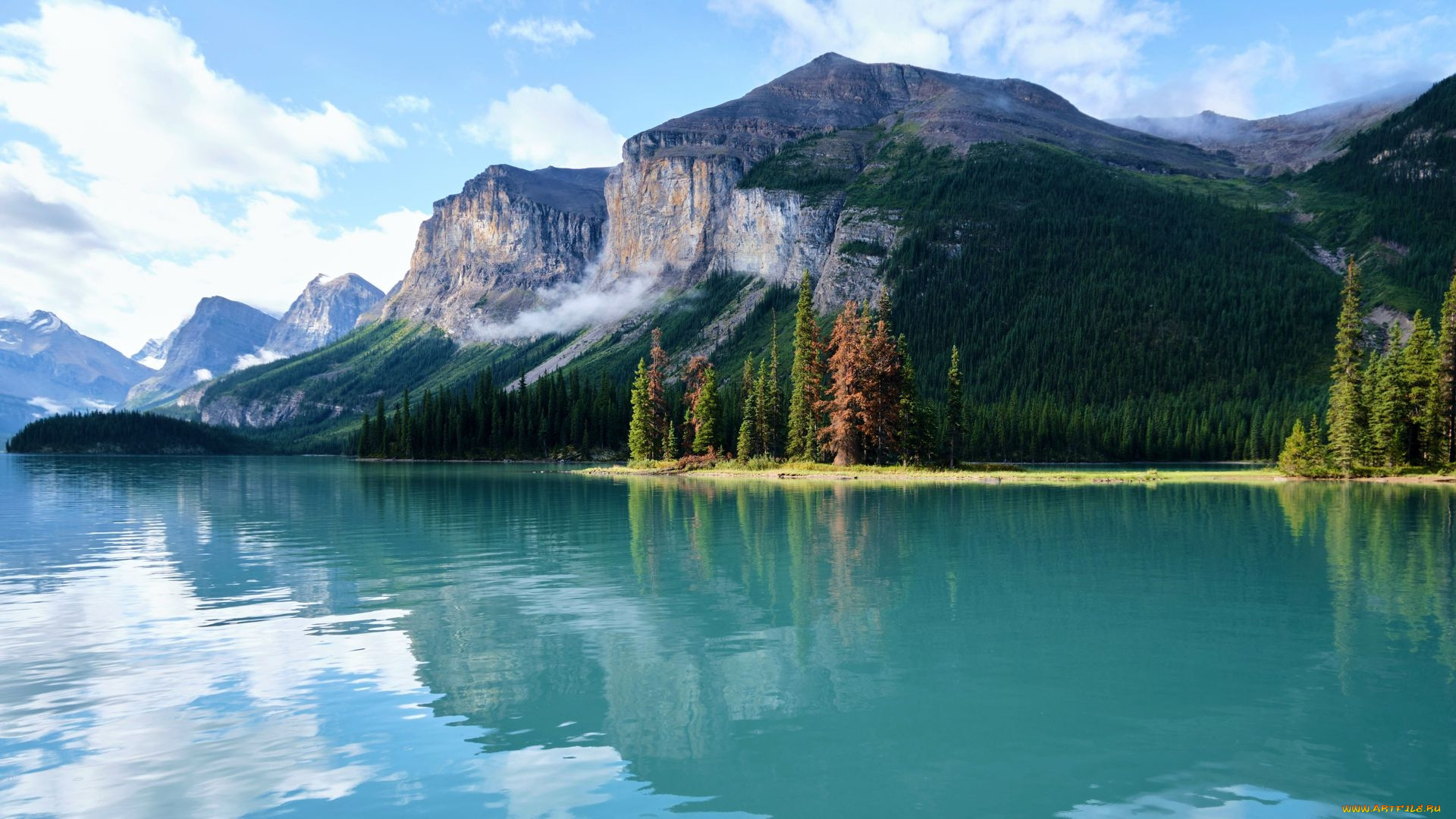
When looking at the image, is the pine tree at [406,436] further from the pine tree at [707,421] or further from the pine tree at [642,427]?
the pine tree at [707,421]

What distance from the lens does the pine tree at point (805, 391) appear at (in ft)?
372

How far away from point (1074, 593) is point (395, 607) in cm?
2223

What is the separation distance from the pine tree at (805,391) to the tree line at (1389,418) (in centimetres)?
5735

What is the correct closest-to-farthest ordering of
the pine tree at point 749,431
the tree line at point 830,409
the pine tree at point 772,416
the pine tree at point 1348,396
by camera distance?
the pine tree at point 1348,396 → the tree line at point 830,409 → the pine tree at point 749,431 → the pine tree at point 772,416

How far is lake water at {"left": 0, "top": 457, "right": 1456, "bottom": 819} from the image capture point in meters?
12.6

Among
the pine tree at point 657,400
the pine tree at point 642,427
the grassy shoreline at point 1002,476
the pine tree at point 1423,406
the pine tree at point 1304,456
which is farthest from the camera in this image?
the pine tree at point 657,400

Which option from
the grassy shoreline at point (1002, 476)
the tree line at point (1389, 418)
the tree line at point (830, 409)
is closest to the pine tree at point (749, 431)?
the tree line at point (830, 409)

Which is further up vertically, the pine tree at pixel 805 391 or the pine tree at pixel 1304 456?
the pine tree at pixel 805 391

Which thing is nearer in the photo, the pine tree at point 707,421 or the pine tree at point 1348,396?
the pine tree at point 1348,396

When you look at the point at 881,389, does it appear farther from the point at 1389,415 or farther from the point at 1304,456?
the point at 1389,415

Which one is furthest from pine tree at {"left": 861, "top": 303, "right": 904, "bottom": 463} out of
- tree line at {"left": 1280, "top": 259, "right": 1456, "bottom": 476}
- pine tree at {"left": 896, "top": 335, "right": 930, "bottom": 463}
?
tree line at {"left": 1280, "top": 259, "right": 1456, "bottom": 476}

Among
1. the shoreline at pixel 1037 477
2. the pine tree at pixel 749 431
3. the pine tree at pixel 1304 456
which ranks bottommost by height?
the shoreline at pixel 1037 477

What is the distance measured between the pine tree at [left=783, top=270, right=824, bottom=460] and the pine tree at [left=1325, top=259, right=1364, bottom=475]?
201 ft

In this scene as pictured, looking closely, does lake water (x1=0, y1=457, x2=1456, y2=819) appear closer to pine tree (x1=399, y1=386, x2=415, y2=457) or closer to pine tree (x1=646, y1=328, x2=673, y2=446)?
pine tree (x1=646, y1=328, x2=673, y2=446)
